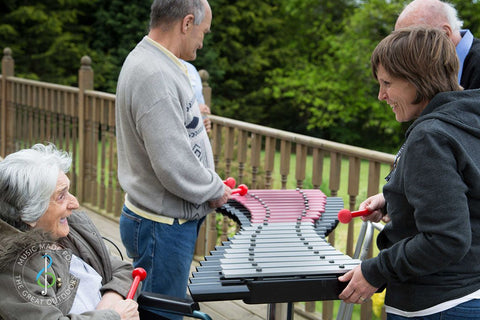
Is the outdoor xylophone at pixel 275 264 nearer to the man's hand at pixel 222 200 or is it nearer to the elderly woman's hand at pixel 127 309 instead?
the man's hand at pixel 222 200

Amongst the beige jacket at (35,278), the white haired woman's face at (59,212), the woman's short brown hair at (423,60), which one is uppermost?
the woman's short brown hair at (423,60)

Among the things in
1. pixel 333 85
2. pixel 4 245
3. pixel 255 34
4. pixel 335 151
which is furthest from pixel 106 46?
pixel 4 245

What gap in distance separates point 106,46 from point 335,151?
43.2ft

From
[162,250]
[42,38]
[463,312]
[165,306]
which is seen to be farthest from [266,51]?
[463,312]

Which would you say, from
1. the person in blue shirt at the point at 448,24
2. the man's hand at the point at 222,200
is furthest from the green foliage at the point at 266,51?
the man's hand at the point at 222,200

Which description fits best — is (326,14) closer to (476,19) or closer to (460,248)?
(476,19)

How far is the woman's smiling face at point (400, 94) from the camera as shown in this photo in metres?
1.71

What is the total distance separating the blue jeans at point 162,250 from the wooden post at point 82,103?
11.3 ft

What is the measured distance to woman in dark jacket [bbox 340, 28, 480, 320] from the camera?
1.56 m

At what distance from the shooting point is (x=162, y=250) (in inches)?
99.2

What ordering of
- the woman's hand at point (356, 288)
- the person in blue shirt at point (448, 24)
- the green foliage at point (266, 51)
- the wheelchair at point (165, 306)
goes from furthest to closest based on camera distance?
1. the green foliage at point (266, 51)
2. the person in blue shirt at point (448, 24)
3. the wheelchair at point (165, 306)
4. the woman's hand at point (356, 288)

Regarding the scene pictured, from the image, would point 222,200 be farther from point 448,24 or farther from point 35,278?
point 448,24

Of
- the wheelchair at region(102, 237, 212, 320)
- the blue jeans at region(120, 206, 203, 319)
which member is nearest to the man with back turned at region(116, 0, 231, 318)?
the blue jeans at region(120, 206, 203, 319)

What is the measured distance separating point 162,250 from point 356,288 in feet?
3.14
